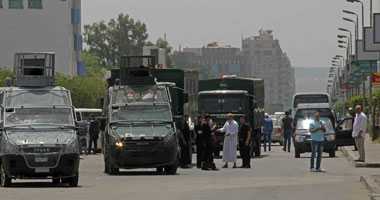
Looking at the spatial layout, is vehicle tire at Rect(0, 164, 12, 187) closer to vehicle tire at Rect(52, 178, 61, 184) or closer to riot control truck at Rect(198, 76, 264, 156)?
vehicle tire at Rect(52, 178, 61, 184)

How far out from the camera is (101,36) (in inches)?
7357

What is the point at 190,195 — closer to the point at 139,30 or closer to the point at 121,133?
the point at 121,133

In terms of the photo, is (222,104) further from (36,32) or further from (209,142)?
(36,32)

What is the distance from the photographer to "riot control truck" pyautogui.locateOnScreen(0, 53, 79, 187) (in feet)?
76.0

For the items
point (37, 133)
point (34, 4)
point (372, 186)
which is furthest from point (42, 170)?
point (34, 4)

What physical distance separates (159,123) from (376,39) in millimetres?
7662

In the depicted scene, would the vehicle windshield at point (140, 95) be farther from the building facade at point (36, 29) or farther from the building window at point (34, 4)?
the building window at point (34, 4)

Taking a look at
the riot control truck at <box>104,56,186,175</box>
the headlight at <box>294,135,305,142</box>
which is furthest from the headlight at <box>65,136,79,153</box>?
the headlight at <box>294,135,305,142</box>

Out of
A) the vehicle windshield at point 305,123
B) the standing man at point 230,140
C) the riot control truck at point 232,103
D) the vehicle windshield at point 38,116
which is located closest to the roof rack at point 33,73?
the vehicle windshield at point 38,116

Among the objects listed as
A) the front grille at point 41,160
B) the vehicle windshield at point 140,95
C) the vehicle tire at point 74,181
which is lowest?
the vehicle tire at point 74,181

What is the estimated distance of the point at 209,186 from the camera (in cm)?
2322

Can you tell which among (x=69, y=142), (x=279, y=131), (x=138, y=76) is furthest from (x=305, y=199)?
(x=279, y=131)

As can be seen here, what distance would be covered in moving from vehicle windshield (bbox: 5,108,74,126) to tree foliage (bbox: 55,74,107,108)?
212ft

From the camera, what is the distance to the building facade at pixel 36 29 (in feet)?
421
